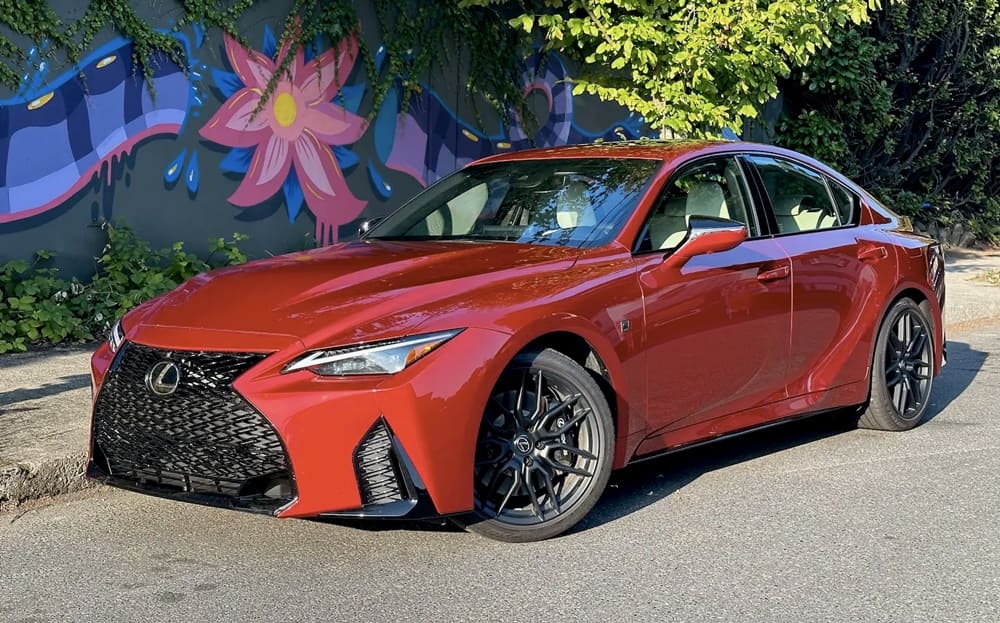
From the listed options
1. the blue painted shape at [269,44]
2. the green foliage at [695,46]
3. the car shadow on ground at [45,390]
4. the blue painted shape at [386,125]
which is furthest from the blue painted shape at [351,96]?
the car shadow on ground at [45,390]

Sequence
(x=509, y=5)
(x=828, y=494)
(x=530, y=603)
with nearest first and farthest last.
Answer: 1. (x=530, y=603)
2. (x=828, y=494)
3. (x=509, y=5)

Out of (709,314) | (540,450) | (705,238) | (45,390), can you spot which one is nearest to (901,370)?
(709,314)

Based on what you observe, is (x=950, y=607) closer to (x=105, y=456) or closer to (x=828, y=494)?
(x=828, y=494)

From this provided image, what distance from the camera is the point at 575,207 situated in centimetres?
555

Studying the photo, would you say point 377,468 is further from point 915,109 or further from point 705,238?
point 915,109

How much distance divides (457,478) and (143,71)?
245 inches

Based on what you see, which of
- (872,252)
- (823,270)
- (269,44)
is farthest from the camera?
(269,44)

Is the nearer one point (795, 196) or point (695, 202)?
point (695, 202)

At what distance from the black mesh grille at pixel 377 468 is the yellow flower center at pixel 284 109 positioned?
262 inches

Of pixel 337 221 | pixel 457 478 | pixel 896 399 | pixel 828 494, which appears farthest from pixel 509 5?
pixel 457 478

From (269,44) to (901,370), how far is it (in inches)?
238

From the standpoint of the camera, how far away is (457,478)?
14.3 feet

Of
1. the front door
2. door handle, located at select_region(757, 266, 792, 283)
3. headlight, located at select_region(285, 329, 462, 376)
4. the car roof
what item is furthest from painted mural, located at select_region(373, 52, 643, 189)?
headlight, located at select_region(285, 329, 462, 376)

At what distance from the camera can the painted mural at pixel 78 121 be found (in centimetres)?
877
